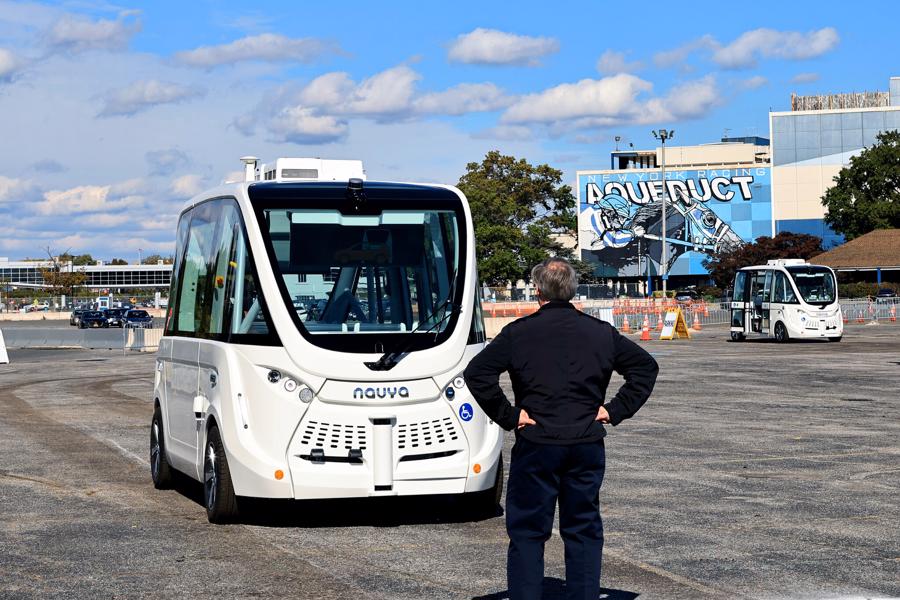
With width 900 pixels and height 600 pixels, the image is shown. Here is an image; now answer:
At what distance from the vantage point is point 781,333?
153 feet

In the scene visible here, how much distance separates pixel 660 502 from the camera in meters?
11.2

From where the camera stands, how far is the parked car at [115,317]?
90688 mm

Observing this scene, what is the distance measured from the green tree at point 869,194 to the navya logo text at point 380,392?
101 m

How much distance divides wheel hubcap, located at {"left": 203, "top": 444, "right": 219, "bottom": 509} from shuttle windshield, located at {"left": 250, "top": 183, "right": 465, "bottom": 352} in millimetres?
1254

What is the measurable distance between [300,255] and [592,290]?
85045 millimetres

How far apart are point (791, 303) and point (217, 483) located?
125 ft

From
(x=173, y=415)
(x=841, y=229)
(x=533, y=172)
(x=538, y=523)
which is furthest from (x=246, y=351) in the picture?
(x=533, y=172)

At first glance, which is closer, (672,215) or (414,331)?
(414,331)

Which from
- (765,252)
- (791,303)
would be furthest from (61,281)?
(791,303)

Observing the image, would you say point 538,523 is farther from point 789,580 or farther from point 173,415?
point 173,415

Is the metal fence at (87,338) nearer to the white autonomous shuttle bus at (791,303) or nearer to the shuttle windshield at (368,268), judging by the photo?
the white autonomous shuttle bus at (791,303)

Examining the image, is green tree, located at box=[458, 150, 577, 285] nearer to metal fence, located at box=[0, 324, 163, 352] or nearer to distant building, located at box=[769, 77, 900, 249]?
distant building, located at box=[769, 77, 900, 249]

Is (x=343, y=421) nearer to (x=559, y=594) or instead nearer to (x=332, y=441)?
(x=332, y=441)

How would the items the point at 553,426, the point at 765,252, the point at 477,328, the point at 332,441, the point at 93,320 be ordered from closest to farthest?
the point at 553,426 → the point at 332,441 → the point at 477,328 → the point at 93,320 → the point at 765,252
